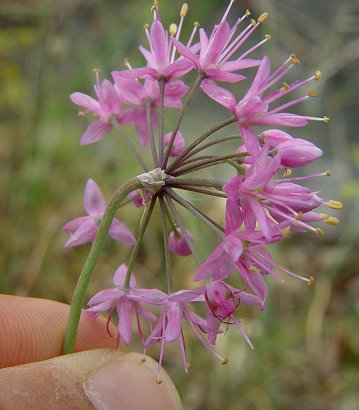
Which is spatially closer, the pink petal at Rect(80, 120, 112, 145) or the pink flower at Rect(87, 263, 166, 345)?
the pink flower at Rect(87, 263, 166, 345)

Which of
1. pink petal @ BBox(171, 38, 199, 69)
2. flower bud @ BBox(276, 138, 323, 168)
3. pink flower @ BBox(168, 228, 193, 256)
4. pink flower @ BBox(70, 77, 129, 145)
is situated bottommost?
Result: pink flower @ BBox(168, 228, 193, 256)

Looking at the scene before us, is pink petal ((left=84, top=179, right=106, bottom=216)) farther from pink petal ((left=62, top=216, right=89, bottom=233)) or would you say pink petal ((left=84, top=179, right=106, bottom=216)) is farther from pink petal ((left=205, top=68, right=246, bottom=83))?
pink petal ((left=205, top=68, right=246, bottom=83))

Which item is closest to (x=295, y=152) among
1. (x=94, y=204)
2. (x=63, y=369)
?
(x=94, y=204)

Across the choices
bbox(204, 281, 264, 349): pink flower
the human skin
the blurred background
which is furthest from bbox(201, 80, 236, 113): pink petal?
the blurred background

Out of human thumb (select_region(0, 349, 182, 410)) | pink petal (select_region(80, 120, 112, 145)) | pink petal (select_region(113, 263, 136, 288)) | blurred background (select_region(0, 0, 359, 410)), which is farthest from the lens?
blurred background (select_region(0, 0, 359, 410))

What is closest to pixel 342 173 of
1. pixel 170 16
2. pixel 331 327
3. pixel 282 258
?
pixel 282 258

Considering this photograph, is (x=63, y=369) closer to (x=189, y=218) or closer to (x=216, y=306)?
(x=216, y=306)

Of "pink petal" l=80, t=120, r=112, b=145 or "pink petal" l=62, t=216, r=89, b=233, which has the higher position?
"pink petal" l=80, t=120, r=112, b=145
